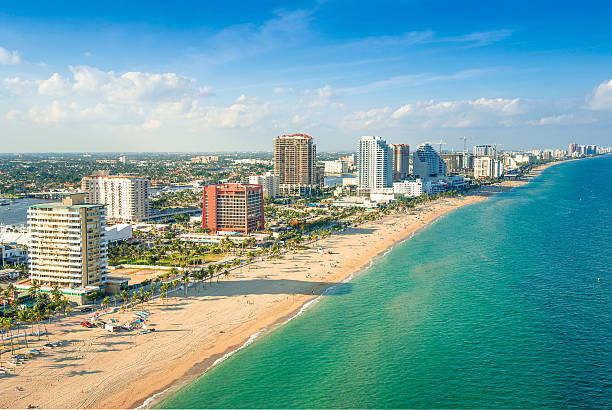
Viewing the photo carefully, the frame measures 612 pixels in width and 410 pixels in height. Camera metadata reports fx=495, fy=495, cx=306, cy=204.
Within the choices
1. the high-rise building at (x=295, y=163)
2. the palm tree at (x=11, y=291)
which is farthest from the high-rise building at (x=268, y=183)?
the palm tree at (x=11, y=291)

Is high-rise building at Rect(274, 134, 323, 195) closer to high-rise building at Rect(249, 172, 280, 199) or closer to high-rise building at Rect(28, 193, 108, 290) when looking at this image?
high-rise building at Rect(249, 172, 280, 199)

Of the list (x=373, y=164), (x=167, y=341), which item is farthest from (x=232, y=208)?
(x=373, y=164)

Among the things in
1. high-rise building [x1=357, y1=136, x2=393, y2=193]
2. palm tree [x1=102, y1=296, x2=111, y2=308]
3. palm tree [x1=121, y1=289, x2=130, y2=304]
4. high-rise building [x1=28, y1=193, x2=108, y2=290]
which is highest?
high-rise building [x1=357, y1=136, x2=393, y2=193]

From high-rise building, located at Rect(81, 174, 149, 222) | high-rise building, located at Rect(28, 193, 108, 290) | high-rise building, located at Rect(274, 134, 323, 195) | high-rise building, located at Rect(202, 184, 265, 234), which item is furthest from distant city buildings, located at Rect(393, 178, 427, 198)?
high-rise building, located at Rect(28, 193, 108, 290)

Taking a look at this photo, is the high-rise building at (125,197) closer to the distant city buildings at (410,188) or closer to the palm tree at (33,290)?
the palm tree at (33,290)

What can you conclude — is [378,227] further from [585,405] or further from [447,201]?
[585,405]

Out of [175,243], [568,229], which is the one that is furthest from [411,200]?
[175,243]

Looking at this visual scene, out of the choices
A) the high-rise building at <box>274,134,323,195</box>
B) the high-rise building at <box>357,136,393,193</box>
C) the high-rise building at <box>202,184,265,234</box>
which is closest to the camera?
the high-rise building at <box>202,184,265,234</box>
